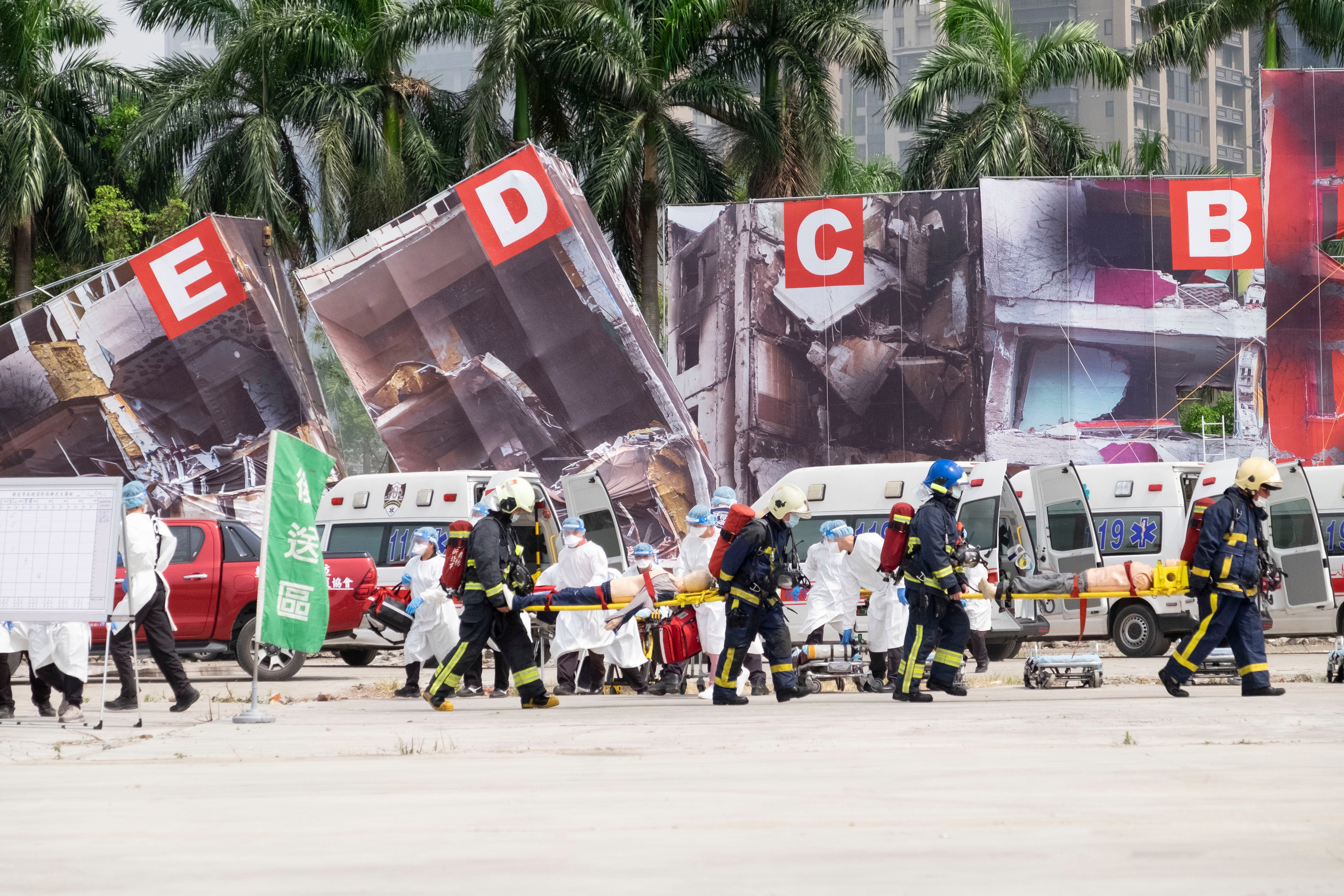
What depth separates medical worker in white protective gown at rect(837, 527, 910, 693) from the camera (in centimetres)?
1452

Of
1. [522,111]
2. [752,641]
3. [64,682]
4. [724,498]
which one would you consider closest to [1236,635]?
[752,641]

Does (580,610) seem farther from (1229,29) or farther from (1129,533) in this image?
(1229,29)

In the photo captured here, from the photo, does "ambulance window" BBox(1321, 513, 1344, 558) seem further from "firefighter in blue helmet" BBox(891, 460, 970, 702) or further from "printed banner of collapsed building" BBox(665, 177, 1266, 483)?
"firefighter in blue helmet" BBox(891, 460, 970, 702)

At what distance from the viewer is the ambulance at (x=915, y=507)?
18500mm

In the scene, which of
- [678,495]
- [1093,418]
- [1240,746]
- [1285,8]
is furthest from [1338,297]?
[1240,746]

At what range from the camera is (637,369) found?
28.6 m

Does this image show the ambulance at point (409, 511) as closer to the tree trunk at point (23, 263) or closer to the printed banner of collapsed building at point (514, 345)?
the printed banner of collapsed building at point (514, 345)

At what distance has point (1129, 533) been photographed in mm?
20938

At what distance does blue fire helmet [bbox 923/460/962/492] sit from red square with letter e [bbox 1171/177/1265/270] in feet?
63.1

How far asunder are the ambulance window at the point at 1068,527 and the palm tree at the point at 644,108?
1443 cm

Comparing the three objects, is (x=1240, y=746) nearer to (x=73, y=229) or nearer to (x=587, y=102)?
(x=587, y=102)

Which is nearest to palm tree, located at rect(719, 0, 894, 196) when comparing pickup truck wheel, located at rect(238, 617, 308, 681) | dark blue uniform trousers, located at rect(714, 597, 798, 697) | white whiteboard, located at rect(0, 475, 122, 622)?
pickup truck wheel, located at rect(238, 617, 308, 681)

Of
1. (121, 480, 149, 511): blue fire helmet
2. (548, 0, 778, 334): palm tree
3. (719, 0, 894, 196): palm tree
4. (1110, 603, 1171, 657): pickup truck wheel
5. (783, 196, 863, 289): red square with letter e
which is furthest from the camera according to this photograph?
(719, 0, 894, 196): palm tree

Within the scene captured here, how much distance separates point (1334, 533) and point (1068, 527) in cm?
348
